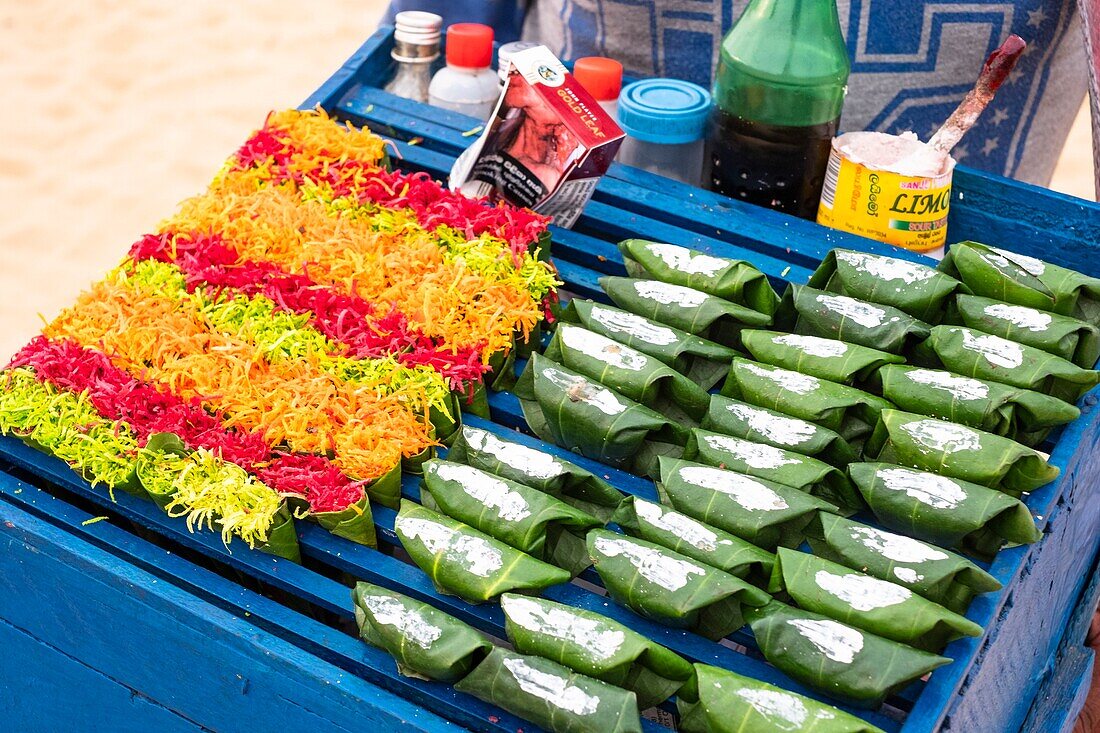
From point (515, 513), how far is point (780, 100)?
799 mm

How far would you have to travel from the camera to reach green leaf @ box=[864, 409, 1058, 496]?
4.37 ft

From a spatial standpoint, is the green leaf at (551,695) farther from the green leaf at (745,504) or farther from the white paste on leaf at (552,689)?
the green leaf at (745,504)

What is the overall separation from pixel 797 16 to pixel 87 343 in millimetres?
1092

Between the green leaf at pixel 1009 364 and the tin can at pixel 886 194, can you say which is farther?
the tin can at pixel 886 194

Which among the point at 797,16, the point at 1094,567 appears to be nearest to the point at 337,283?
the point at 797,16

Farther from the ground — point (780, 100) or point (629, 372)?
point (780, 100)

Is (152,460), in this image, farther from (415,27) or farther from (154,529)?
(415,27)

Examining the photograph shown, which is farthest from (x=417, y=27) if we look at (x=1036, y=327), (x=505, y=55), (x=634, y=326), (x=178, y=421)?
(x=1036, y=327)

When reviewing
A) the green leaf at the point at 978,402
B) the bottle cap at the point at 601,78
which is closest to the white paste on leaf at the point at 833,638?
the green leaf at the point at 978,402

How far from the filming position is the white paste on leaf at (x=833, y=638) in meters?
1.17

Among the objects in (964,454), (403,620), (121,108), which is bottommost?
(121,108)

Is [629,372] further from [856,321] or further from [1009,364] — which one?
[1009,364]

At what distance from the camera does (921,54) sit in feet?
7.06

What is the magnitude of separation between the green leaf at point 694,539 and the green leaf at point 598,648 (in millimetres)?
120
